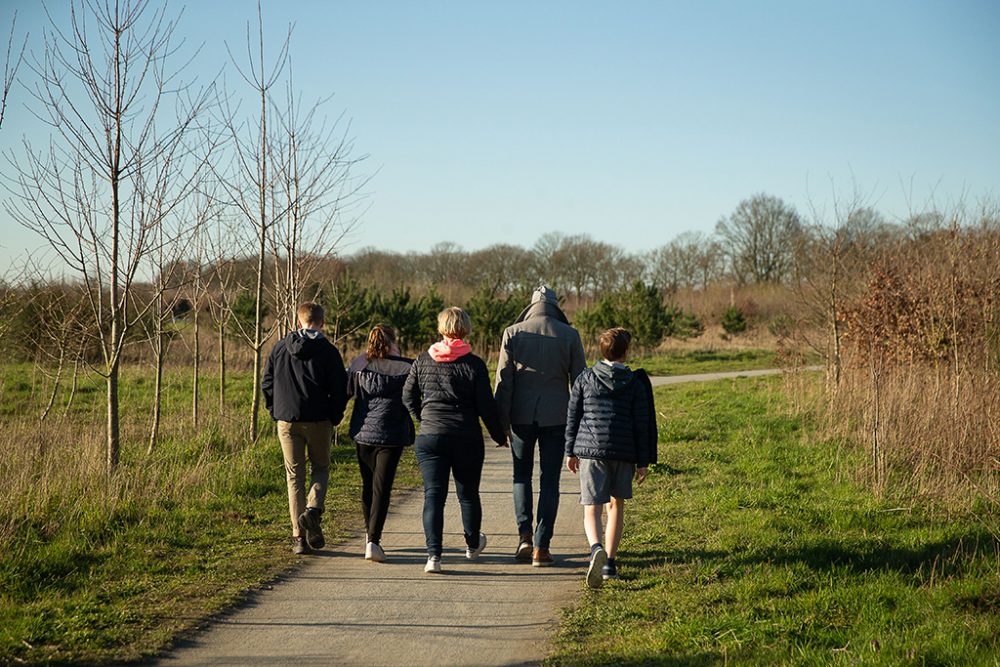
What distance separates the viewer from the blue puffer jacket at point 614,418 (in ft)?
19.8

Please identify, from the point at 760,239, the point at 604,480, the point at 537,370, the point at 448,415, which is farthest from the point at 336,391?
the point at 760,239

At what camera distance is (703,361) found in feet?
114

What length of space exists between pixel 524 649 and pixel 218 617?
1892 millimetres

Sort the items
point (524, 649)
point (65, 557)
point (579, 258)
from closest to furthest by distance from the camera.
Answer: point (524, 649) → point (65, 557) → point (579, 258)

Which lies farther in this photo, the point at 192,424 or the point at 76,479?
the point at 192,424

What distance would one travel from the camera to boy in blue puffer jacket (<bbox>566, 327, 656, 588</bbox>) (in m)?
6.05

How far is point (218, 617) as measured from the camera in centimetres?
528

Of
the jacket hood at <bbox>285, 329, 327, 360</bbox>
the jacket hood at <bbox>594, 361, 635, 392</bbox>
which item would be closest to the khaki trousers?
the jacket hood at <bbox>285, 329, 327, 360</bbox>

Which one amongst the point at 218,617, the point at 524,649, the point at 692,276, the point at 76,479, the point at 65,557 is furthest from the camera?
the point at 692,276

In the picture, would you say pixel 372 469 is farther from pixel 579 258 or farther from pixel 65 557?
pixel 579 258

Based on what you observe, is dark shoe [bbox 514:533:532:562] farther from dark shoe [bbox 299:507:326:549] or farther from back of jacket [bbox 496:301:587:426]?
dark shoe [bbox 299:507:326:549]

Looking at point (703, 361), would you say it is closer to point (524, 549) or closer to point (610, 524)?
point (524, 549)

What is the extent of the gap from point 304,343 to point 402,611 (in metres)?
2.31

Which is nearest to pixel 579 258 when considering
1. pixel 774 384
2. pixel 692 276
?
pixel 692 276
